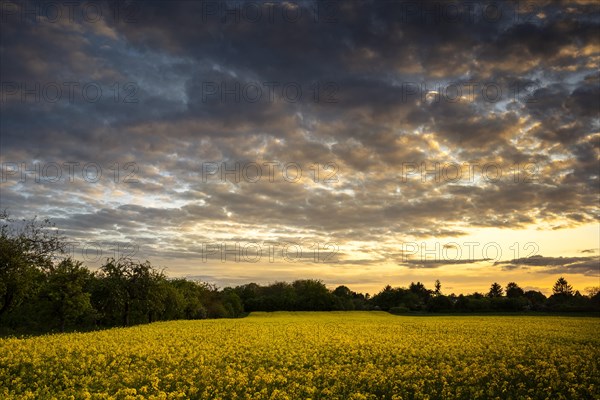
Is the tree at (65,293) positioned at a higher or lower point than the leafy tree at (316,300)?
higher

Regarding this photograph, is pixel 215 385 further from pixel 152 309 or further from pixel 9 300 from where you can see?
pixel 152 309

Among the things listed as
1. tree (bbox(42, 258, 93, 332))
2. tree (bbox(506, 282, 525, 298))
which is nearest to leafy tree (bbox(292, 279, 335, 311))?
tree (bbox(42, 258, 93, 332))

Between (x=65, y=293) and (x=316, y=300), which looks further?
(x=316, y=300)

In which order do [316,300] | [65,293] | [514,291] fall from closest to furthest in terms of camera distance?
[65,293] < [316,300] < [514,291]

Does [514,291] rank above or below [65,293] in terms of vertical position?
below

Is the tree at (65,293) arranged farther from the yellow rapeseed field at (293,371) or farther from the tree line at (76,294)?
the yellow rapeseed field at (293,371)

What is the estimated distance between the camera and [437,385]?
18703 millimetres

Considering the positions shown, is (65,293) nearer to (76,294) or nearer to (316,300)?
(76,294)

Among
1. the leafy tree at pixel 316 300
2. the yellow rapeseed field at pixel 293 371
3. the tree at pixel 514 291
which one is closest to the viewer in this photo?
the yellow rapeseed field at pixel 293 371

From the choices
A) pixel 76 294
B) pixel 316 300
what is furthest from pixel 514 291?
pixel 76 294

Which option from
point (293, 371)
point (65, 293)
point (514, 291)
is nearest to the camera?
point (293, 371)

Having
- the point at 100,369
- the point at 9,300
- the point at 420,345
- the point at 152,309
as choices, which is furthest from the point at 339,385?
the point at 152,309

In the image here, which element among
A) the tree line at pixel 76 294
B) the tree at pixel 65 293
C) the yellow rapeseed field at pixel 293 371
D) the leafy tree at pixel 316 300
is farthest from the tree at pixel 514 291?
the tree at pixel 65 293

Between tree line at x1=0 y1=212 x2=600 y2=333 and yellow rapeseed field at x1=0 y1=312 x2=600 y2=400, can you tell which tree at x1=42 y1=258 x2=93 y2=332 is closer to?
tree line at x1=0 y1=212 x2=600 y2=333
